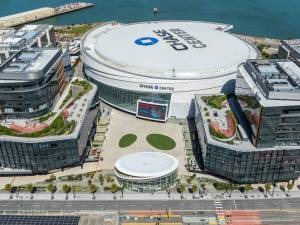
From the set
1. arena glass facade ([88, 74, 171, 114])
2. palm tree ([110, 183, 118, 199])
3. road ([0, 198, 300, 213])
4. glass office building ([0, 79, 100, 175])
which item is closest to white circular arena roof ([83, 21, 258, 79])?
arena glass facade ([88, 74, 171, 114])

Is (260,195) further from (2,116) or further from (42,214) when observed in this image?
(2,116)

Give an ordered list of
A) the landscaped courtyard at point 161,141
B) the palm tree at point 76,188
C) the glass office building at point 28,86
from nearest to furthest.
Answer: the palm tree at point 76,188 < the glass office building at point 28,86 < the landscaped courtyard at point 161,141

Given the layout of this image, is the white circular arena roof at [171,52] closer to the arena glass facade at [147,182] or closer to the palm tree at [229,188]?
the arena glass facade at [147,182]

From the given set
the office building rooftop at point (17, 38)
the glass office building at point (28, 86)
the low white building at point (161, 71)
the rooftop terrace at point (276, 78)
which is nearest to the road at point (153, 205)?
the glass office building at point (28, 86)

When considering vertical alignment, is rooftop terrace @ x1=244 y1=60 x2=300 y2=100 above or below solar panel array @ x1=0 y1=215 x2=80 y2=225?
above

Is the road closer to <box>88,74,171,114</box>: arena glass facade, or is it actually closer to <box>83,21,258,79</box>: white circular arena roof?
<box>88,74,171,114</box>: arena glass facade

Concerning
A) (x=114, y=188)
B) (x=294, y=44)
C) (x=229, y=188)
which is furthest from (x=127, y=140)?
(x=294, y=44)

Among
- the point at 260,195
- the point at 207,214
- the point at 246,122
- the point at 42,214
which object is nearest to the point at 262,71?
→ the point at 246,122
